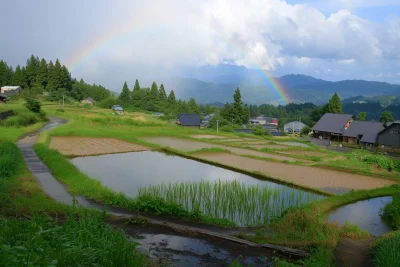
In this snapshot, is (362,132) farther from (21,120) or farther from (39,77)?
(39,77)

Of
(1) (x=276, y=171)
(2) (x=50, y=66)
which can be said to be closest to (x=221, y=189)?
(1) (x=276, y=171)

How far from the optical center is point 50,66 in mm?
46281

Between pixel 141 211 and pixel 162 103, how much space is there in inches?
1819

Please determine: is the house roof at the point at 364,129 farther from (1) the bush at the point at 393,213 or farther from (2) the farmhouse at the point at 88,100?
(2) the farmhouse at the point at 88,100

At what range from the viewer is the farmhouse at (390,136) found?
2972 cm

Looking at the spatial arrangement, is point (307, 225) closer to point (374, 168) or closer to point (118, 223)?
point (118, 223)

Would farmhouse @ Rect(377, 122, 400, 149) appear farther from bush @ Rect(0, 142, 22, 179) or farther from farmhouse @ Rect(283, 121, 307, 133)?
bush @ Rect(0, 142, 22, 179)

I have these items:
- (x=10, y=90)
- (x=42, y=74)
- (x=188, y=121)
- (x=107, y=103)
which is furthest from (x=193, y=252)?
(x=42, y=74)

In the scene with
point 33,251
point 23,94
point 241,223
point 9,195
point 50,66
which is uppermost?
point 50,66

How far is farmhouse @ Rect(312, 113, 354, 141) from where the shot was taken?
3644 cm

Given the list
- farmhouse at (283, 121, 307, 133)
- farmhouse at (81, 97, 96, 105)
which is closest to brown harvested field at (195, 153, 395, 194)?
farmhouse at (283, 121, 307, 133)

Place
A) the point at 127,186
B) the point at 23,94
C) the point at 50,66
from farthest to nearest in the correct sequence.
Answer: the point at 50,66
the point at 23,94
the point at 127,186

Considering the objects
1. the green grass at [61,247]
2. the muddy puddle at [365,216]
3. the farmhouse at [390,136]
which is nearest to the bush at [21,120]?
the green grass at [61,247]

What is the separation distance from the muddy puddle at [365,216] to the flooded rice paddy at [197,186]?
96 centimetres
